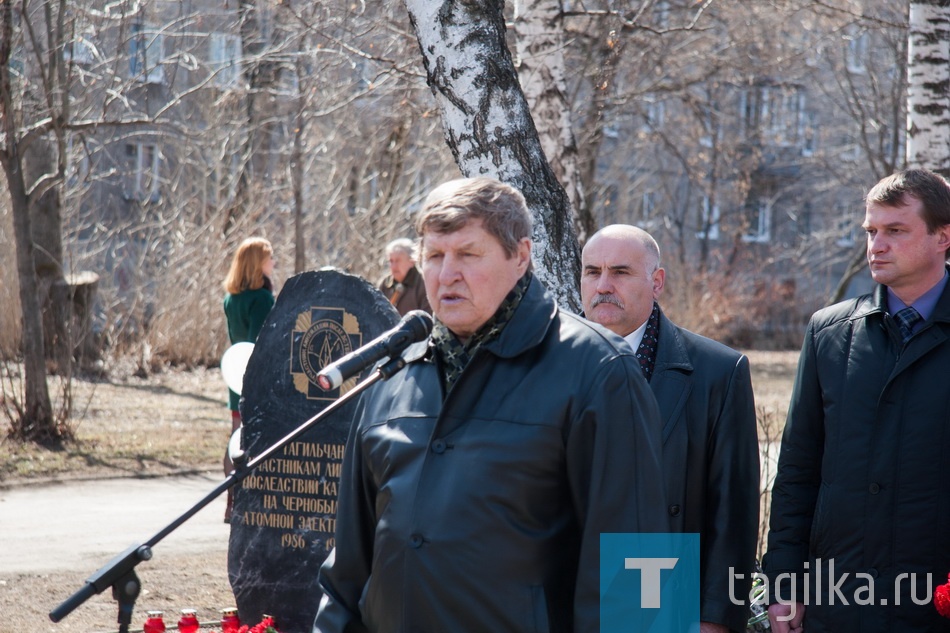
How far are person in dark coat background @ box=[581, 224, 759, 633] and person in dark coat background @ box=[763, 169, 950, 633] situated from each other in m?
0.23

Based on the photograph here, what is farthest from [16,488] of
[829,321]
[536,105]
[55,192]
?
[829,321]

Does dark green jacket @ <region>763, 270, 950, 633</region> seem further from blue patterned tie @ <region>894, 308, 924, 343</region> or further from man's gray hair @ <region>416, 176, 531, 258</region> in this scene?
man's gray hair @ <region>416, 176, 531, 258</region>

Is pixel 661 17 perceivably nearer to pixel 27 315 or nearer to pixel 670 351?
pixel 27 315

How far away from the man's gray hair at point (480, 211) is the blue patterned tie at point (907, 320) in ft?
4.70

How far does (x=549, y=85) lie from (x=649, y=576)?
218 inches

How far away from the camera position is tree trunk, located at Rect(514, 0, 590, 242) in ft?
24.2

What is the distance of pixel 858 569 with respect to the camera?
3330 mm

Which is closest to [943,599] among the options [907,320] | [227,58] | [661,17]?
[907,320]

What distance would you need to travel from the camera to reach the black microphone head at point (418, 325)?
2621mm

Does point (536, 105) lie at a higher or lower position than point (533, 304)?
higher

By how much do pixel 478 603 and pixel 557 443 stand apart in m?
0.37

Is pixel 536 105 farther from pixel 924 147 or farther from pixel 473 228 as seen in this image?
pixel 473 228

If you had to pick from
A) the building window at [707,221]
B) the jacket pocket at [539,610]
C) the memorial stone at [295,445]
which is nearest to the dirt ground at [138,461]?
the memorial stone at [295,445]

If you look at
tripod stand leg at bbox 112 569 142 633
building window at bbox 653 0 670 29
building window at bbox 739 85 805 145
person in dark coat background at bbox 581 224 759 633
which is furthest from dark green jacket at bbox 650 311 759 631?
building window at bbox 739 85 805 145
